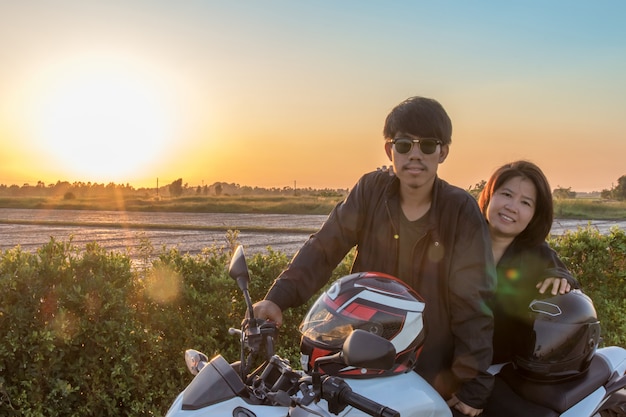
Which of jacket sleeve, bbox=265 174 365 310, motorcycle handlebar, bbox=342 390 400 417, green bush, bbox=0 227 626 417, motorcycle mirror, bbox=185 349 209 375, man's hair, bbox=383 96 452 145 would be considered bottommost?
green bush, bbox=0 227 626 417

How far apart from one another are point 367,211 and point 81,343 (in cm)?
251

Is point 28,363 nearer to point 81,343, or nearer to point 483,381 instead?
point 81,343

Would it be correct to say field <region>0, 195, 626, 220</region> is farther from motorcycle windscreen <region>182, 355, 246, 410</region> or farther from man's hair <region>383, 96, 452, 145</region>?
motorcycle windscreen <region>182, 355, 246, 410</region>

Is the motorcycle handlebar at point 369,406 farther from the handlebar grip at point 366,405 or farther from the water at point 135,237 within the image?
the water at point 135,237

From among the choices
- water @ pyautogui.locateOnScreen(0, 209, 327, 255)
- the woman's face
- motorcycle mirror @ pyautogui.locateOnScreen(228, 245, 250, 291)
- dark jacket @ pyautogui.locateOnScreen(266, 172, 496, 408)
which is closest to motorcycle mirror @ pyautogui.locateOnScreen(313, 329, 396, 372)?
motorcycle mirror @ pyautogui.locateOnScreen(228, 245, 250, 291)

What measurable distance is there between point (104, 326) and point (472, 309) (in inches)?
111

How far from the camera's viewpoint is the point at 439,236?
2.72 metres

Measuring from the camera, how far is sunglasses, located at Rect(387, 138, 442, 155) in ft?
8.84

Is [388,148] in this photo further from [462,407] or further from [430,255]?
[462,407]

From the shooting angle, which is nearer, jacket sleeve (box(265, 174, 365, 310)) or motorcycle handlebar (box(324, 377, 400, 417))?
motorcycle handlebar (box(324, 377, 400, 417))

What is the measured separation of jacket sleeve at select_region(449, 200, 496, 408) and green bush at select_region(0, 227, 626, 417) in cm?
255

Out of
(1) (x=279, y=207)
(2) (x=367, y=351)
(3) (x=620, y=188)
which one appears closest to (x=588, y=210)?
(1) (x=279, y=207)

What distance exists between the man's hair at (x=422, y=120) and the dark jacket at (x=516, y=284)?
3.09 ft

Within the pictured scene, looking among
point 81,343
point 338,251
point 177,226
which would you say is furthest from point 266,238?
point 338,251
